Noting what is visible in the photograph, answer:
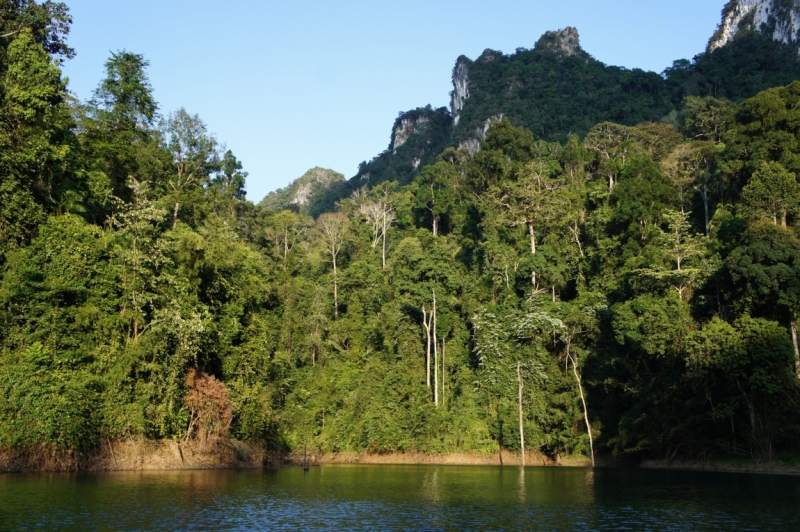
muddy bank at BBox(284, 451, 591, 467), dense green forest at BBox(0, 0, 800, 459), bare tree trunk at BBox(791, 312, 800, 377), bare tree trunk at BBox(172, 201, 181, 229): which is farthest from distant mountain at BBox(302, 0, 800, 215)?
bare tree trunk at BBox(172, 201, 181, 229)

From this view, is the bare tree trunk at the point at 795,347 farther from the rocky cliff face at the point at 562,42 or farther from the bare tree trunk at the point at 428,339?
the rocky cliff face at the point at 562,42

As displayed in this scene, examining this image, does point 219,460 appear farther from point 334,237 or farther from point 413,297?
point 334,237

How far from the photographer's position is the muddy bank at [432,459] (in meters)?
52.3

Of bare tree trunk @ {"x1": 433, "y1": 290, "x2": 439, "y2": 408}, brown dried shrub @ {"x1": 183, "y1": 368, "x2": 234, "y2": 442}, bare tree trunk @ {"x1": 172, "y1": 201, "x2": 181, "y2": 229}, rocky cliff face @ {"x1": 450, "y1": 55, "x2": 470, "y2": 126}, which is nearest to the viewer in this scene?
brown dried shrub @ {"x1": 183, "y1": 368, "x2": 234, "y2": 442}

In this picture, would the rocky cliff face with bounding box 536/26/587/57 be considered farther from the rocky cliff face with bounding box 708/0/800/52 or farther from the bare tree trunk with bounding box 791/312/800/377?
the bare tree trunk with bounding box 791/312/800/377

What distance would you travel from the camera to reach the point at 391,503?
87.5 feet

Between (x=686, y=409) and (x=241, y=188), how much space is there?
52858mm

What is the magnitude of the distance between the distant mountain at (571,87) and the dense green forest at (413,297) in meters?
36.2

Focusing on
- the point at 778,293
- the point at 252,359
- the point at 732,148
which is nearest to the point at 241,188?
the point at 252,359

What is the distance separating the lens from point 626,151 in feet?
233

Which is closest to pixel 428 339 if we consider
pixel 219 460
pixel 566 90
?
pixel 219 460

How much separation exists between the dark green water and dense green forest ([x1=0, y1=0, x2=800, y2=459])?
5500mm

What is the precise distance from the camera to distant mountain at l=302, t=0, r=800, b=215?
109m

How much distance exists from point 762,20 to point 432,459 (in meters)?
106
